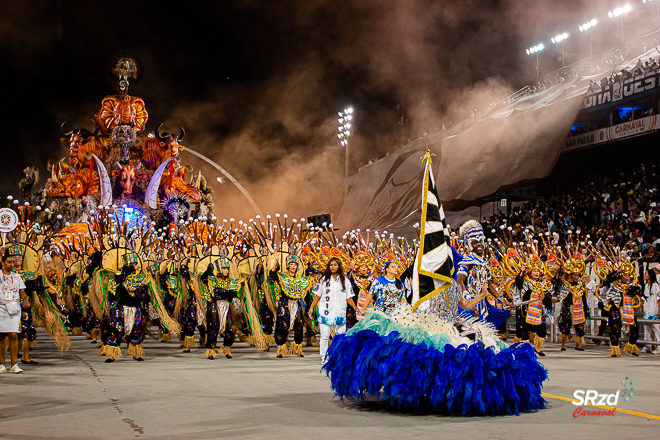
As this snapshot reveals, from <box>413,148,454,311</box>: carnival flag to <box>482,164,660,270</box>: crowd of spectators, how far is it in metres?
10.7

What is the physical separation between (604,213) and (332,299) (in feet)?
45.4

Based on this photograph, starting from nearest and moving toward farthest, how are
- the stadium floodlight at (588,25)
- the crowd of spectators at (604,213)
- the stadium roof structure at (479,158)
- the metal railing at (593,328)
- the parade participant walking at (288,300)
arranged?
the parade participant walking at (288,300)
the metal railing at (593,328)
the crowd of spectators at (604,213)
the stadium roof structure at (479,158)
the stadium floodlight at (588,25)

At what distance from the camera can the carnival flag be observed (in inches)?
239

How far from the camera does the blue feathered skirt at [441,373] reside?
18.8 feet

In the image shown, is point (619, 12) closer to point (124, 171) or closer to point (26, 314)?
point (26, 314)

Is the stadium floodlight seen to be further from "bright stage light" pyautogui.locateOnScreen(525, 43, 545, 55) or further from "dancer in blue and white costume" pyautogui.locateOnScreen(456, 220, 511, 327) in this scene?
Result: "dancer in blue and white costume" pyautogui.locateOnScreen(456, 220, 511, 327)

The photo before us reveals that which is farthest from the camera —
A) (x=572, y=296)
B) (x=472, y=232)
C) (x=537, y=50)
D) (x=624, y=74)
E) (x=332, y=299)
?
(x=537, y=50)

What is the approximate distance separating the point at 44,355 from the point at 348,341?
6.98 meters

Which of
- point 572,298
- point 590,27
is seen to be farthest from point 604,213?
point 590,27

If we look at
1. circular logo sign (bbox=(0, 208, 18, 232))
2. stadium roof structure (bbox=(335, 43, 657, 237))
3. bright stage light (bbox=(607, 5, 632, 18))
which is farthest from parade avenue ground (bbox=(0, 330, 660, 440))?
bright stage light (bbox=(607, 5, 632, 18))

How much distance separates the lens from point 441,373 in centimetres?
574

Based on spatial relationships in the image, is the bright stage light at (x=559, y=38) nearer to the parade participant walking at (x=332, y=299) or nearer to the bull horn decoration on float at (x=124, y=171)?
the bull horn decoration on float at (x=124, y=171)

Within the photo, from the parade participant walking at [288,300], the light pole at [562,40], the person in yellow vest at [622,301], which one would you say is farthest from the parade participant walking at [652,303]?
the light pole at [562,40]

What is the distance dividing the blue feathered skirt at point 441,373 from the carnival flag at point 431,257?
34 centimetres
